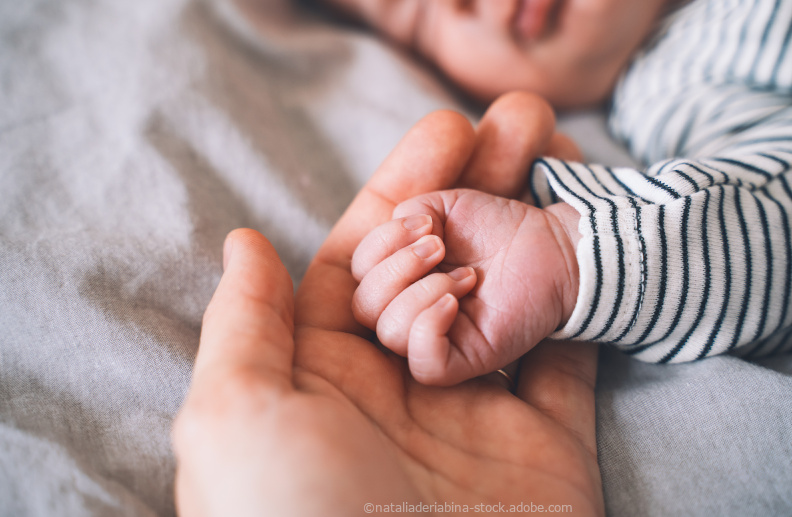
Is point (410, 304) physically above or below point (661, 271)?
below

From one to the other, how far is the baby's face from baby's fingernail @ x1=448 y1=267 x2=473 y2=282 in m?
0.60

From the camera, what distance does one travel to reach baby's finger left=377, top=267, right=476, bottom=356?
517mm

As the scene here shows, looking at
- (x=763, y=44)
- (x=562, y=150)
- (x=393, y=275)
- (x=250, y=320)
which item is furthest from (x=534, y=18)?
(x=250, y=320)

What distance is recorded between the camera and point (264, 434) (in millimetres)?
399

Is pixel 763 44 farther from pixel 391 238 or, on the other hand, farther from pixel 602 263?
pixel 391 238

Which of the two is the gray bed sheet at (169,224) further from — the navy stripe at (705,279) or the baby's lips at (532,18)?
the baby's lips at (532,18)

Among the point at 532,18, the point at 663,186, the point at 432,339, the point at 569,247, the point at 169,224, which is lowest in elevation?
the point at 169,224

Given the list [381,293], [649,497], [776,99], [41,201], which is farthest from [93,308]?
[776,99]

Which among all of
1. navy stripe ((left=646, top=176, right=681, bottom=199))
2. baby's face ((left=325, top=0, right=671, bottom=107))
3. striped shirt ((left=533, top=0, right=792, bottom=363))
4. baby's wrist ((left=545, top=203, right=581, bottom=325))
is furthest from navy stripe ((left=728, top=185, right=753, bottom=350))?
baby's face ((left=325, top=0, right=671, bottom=107))

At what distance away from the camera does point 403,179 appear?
668mm

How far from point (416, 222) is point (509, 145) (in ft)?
0.78

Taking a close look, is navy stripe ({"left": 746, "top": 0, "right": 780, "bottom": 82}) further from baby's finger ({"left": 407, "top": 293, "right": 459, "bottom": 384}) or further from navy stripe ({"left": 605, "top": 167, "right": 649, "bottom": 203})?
baby's finger ({"left": 407, "top": 293, "right": 459, "bottom": 384})

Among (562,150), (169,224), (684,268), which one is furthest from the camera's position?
(562,150)

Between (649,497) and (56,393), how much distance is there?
2.20ft
